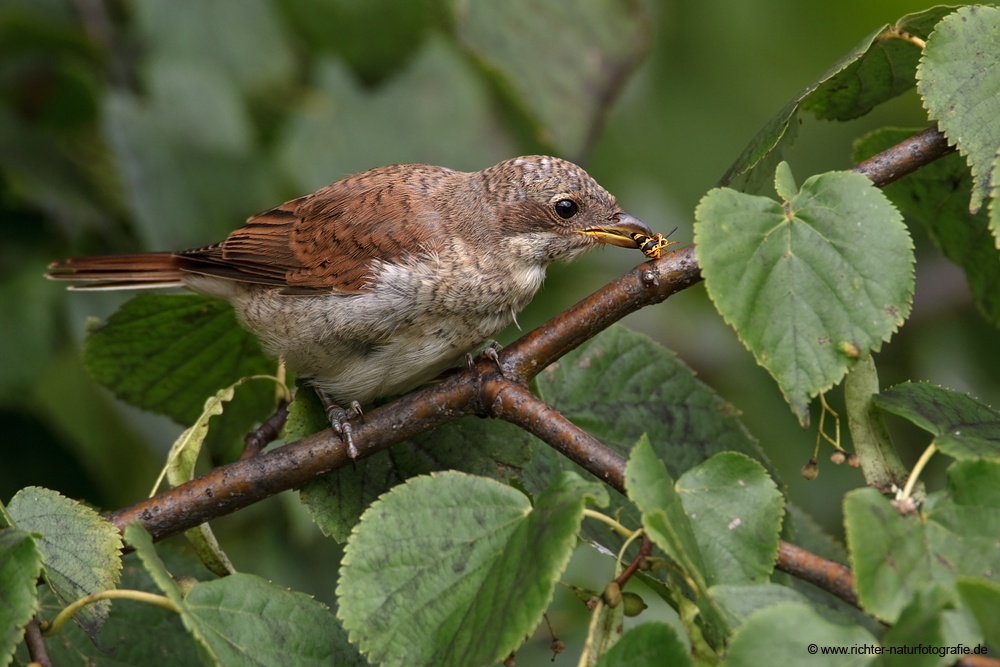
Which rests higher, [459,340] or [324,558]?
[459,340]

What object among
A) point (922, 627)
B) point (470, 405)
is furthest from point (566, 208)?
point (922, 627)

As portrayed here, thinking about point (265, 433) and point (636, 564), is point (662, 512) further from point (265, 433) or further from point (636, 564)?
point (265, 433)

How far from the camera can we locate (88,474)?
4.12 meters

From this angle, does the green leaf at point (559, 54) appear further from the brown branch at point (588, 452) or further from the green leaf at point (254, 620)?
the green leaf at point (254, 620)

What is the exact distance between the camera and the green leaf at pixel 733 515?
6.34 ft

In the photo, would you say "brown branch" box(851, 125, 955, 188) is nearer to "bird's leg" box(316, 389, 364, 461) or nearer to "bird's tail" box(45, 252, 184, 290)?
"bird's leg" box(316, 389, 364, 461)

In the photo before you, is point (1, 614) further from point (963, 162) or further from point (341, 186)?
point (963, 162)

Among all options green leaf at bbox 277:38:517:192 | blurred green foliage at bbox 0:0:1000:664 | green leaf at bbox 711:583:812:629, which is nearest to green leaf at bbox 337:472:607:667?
green leaf at bbox 711:583:812:629

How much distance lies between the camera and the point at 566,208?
3.49m

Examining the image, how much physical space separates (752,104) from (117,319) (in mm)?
5601

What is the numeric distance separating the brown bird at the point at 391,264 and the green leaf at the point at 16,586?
116 centimetres

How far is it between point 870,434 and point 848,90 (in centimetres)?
103

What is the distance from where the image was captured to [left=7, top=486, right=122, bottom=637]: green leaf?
2096mm

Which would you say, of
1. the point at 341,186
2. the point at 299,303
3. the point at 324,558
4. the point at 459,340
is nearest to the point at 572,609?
the point at 324,558
